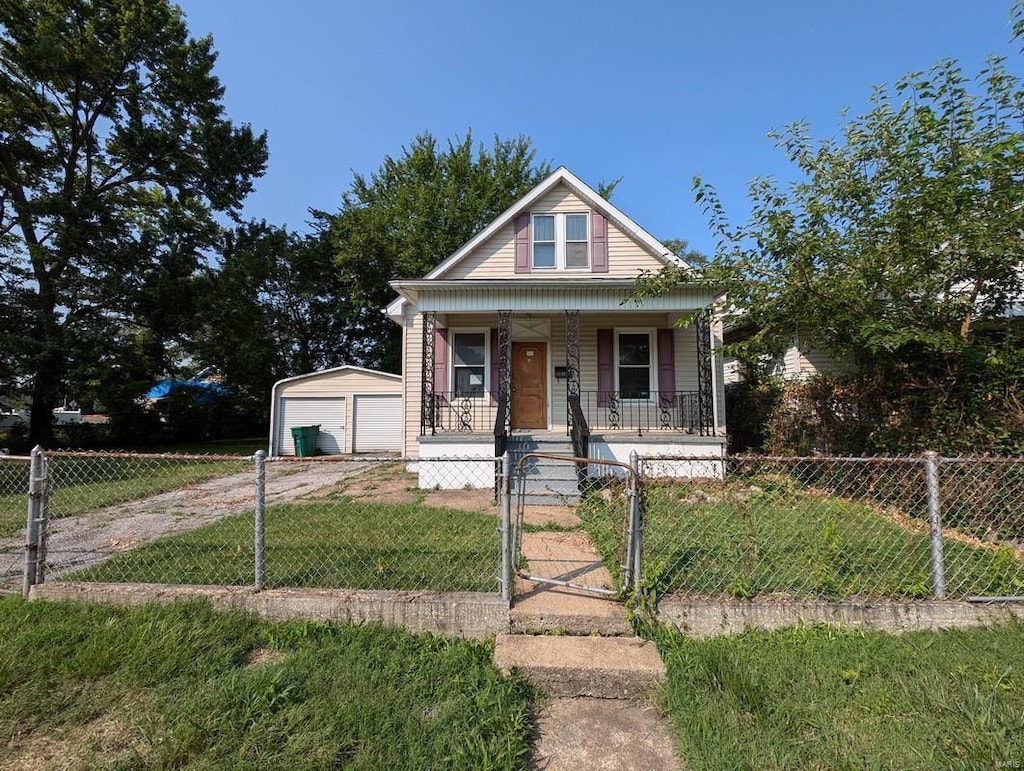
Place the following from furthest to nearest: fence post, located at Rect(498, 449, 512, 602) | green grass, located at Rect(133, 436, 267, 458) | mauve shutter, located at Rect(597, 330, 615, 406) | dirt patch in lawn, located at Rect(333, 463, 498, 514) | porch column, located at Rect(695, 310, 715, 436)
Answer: green grass, located at Rect(133, 436, 267, 458), mauve shutter, located at Rect(597, 330, 615, 406), porch column, located at Rect(695, 310, 715, 436), dirt patch in lawn, located at Rect(333, 463, 498, 514), fence post, located at Rect(498, 449, 512, 602)

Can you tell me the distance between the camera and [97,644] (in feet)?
8.88

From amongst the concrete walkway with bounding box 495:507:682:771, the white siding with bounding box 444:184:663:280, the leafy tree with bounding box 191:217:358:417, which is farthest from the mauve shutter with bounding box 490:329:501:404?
the leafy tree with bounding box 191:217:358:417

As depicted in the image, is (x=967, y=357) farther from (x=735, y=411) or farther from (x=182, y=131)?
(x=182, y=131)

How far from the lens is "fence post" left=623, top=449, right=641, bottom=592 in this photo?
10.2 ft

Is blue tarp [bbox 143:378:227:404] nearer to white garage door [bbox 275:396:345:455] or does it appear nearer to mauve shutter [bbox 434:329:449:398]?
white garage door [bbox 275:396:345:455]

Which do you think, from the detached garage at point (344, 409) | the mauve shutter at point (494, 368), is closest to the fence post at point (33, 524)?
the mauve shutter at point (494, 368)

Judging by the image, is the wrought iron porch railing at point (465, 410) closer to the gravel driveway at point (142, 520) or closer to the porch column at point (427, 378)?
the porch column at point (427, 378)

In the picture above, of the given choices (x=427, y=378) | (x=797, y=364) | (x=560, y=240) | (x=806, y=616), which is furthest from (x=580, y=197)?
(x=806, y=616)

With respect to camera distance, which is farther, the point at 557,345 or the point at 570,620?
the point at 557,345

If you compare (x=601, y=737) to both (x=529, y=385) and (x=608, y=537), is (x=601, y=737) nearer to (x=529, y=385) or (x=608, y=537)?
(x=608, y=537)

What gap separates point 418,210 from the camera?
20.1m

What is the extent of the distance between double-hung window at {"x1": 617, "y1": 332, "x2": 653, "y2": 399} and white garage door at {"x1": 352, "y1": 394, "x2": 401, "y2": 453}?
25.1 ft

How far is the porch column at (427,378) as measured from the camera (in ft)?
28.4

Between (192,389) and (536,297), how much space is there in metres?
18.5
